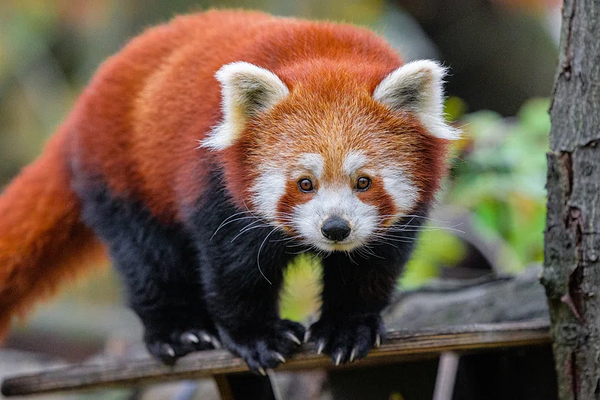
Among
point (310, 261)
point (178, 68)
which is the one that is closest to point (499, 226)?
point (310, 261)

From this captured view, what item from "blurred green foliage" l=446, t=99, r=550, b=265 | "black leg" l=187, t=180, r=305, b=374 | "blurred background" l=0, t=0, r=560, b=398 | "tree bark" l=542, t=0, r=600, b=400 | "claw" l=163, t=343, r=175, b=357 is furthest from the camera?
"blurred background" l=0, t=0, r=560, b=398

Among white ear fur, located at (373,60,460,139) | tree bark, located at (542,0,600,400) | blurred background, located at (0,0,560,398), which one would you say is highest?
white ear fur, located at (373,60,460,139)

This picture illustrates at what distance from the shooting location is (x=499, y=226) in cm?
567

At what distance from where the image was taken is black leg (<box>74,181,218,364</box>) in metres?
3.69

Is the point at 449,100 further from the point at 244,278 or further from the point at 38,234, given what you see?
the point at 38,234

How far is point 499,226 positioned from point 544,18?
4.53m

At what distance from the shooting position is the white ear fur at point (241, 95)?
2.78 metres

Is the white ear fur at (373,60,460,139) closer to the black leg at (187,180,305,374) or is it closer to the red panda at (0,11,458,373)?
the red panda at (0,11,458,373)

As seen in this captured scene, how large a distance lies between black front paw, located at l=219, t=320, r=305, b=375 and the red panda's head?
1.96ft

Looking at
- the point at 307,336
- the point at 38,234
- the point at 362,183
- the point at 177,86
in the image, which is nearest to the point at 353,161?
the point at 362,183

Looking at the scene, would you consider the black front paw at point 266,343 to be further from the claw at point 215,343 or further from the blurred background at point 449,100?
the blurred background at point 449,100

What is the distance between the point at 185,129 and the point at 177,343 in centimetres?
109

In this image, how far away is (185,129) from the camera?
3.36 metres

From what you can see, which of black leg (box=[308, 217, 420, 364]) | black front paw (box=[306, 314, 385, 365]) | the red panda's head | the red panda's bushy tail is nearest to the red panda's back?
the red panda's head
